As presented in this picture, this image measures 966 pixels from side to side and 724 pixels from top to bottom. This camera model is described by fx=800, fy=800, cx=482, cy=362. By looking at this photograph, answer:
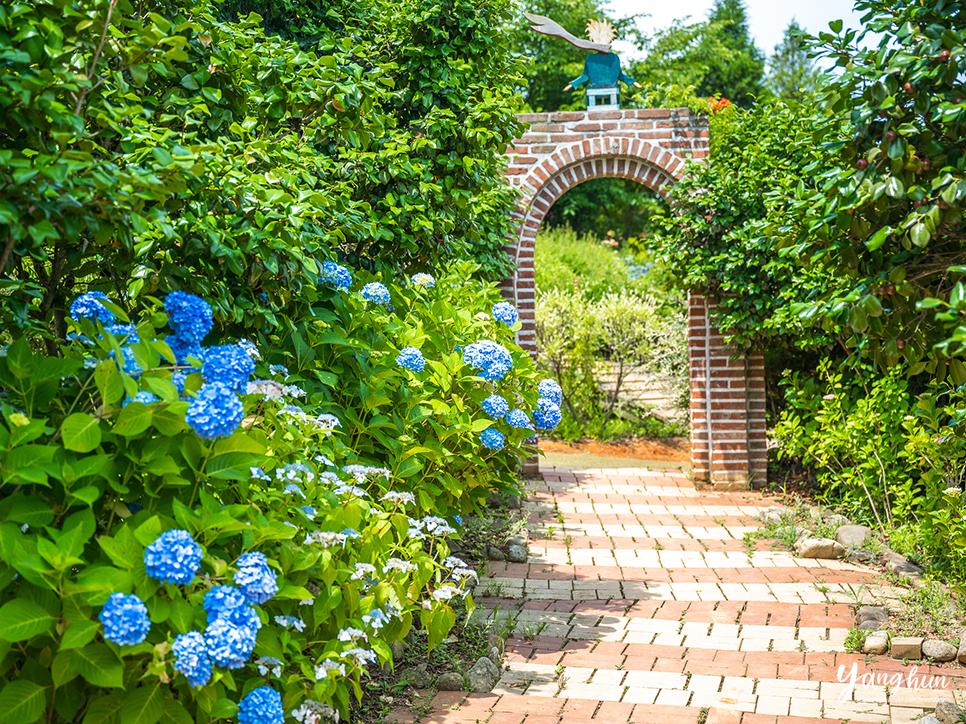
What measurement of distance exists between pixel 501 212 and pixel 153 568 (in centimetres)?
560

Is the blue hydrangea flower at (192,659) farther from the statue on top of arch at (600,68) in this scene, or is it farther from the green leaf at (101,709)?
the statue on top of arch at (600,68)

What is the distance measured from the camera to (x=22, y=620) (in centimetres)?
160

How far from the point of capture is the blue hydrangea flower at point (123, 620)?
61.9 inches

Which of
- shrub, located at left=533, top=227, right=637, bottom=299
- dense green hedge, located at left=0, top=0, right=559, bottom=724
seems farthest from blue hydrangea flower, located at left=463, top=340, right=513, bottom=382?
shrub, located at left=533, top=227, right=637, bottom=299

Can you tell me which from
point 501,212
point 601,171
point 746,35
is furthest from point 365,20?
point 746,35

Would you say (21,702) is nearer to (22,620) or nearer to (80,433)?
(22,620)

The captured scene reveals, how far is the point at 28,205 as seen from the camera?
1.79 meters

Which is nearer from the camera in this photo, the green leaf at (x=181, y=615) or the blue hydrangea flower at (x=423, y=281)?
the green leaf at (x=181, y=615)

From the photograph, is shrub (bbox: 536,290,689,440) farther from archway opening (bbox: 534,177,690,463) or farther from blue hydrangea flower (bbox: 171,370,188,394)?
blue hydrangea flower (bbox: 171,370,188,394)

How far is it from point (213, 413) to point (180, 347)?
1.81 feet

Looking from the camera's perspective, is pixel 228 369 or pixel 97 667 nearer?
pixel 97 667

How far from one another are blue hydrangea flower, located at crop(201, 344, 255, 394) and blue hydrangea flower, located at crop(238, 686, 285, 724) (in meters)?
0.75

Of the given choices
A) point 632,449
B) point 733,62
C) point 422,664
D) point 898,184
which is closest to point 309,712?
point 422,664

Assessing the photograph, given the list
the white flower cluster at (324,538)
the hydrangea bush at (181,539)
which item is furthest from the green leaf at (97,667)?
the white flower cluster at (324,538)
